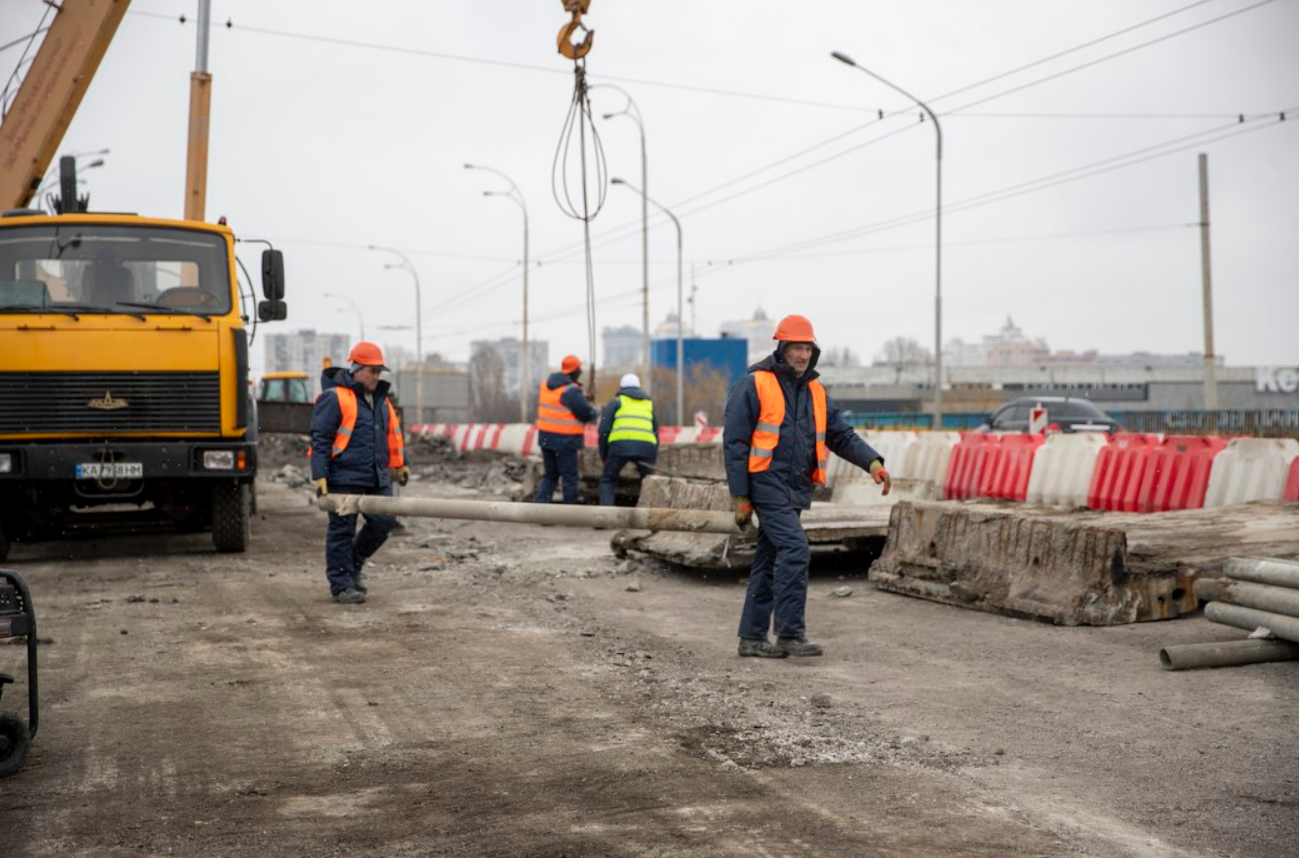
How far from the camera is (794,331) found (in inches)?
302

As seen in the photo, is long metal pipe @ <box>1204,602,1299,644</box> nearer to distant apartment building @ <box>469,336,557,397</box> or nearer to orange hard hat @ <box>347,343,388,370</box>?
orange hard hat @ <box>347,343,388,370</box>

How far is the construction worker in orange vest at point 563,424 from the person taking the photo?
15438 millimetres

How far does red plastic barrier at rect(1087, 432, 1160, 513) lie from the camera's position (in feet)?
43.7

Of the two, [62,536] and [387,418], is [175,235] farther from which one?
[387,418]

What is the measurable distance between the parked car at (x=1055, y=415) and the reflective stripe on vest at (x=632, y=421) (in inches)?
444

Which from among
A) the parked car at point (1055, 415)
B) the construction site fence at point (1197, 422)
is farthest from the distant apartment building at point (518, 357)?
the parked car at point (1055, 415)

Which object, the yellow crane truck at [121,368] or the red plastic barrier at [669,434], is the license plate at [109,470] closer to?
the yellow crane truck at [121,368]

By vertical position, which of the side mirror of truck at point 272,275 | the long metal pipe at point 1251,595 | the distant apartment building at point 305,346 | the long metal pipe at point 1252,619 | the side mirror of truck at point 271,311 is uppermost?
the distant apartment building at point 305,346

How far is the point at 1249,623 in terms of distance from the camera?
7512 mm

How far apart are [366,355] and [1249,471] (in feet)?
26.2

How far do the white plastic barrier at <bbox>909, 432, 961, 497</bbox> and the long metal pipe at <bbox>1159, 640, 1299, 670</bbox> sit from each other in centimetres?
910

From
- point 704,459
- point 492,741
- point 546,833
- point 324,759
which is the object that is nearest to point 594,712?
point 492,741

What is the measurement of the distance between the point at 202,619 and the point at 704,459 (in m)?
9.28

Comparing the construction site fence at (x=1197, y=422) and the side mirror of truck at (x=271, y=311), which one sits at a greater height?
the side mirror of truck at (x=271, y=311)
